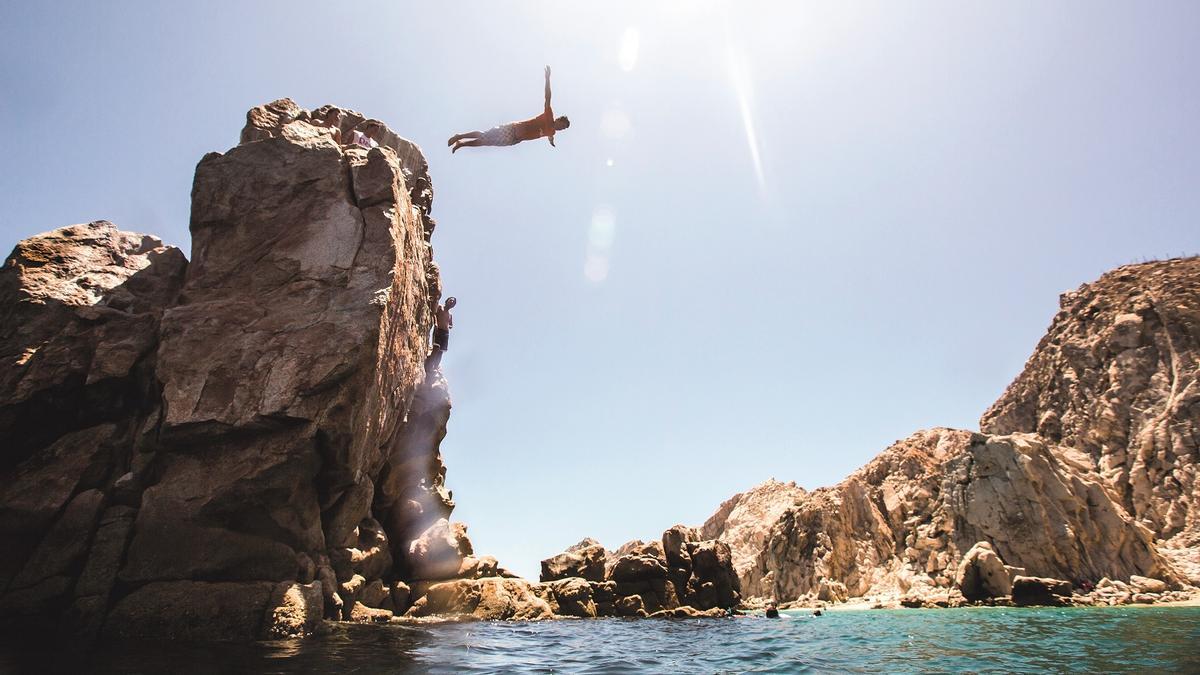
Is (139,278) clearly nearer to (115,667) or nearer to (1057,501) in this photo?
(115,667)

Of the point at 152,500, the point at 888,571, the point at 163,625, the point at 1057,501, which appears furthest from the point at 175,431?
the point at 888,571

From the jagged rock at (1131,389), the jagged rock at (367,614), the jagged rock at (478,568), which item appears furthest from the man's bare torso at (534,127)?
the jagged rock at (1131,389)

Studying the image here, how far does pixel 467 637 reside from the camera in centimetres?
1738

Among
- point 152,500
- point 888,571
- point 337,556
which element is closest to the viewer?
point 152,500

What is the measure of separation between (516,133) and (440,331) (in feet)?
58.0

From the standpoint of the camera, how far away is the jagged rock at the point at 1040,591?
40156 millimetres

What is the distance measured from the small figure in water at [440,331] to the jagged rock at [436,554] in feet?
32.3

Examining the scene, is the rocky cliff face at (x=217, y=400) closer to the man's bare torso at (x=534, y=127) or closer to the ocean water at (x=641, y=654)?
the ocean water at (x=641, y=654)

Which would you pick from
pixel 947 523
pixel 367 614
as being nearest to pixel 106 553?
pixel 367 614

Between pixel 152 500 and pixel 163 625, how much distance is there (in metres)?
3.99

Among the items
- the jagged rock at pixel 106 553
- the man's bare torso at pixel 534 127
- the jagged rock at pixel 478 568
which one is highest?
the man's bare torso at pixel 534 127

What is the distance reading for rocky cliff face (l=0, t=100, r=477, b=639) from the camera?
1571 centimetres

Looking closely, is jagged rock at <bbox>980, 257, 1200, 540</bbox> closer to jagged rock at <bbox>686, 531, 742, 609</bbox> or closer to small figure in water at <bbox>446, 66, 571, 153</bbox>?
jagged rock at <bbox>686, 531, 742, 609</bbox>

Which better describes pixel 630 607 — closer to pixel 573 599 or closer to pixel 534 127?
pixel 573 599
